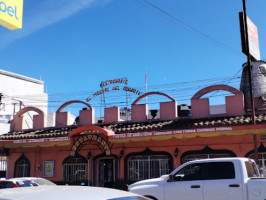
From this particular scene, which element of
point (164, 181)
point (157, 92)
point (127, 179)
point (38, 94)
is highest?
point (38, 94)

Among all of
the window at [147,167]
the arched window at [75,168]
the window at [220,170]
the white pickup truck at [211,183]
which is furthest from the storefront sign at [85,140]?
the window at [220,170]

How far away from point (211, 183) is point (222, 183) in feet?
0.90

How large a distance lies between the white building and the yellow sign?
1193 inches

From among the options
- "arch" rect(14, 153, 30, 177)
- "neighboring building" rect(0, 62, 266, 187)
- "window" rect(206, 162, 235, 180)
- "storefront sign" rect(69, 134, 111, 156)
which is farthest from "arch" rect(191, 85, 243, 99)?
"arch" rect(14, 153, 30, 177)

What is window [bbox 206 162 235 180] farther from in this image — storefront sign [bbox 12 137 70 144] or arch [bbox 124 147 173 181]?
storefront sign [bbox 12 137 70 144]

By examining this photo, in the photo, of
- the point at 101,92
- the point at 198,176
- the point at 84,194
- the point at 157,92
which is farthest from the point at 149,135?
the point at 101,92

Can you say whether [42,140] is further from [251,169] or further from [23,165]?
[251,169]

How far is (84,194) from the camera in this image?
10.3 feet

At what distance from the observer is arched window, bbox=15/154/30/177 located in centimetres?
1991

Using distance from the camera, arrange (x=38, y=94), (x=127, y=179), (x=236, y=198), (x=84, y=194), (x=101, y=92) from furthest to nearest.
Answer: (x=38, y=94), (x=101, y=92), (x=127, y=179), (x=236, y=198), (x=84, y=194)

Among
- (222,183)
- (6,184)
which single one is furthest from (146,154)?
(222,183)

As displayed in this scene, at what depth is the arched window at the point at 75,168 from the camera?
18422 mm

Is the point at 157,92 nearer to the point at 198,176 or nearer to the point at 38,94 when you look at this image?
the point at 198,176

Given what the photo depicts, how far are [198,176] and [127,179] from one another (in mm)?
9102
